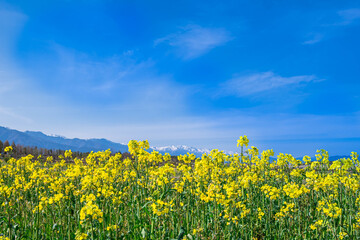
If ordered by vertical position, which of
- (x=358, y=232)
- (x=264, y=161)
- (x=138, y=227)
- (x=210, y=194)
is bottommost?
(x=138, y=227)

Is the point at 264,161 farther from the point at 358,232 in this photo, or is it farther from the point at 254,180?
the point at 358,232

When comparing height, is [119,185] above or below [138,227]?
above

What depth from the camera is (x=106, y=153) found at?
13.5 m

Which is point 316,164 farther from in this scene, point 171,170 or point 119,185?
point 119,185

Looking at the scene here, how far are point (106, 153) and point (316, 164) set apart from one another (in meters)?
10.4

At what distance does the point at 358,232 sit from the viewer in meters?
6.43

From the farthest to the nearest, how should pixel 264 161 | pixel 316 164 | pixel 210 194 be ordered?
pixel 264 161
pixel 316 164
pixel 210 194

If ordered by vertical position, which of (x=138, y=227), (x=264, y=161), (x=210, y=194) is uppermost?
(x=264, y=161)

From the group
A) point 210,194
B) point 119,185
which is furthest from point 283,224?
point 119,185

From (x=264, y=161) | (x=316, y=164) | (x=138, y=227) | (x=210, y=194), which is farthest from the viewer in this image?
(x=264, y=161)

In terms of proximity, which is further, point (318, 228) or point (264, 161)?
point (264, 161)

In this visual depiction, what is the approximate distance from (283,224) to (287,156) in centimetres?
480

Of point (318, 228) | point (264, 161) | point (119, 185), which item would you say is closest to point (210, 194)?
point (318, 228)

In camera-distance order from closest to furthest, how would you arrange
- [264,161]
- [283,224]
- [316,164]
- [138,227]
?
[138,227] < [283,224] < [316,164] < [264,161]
